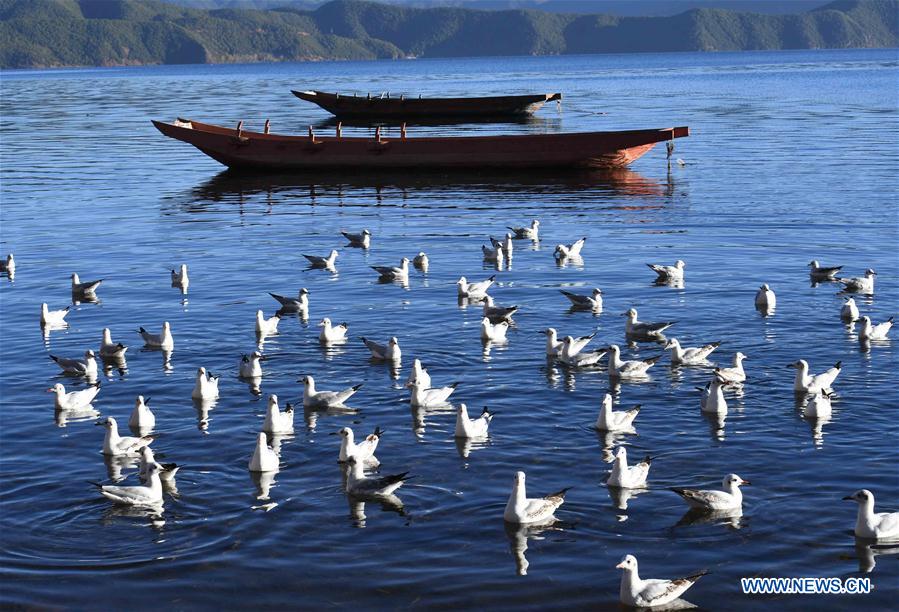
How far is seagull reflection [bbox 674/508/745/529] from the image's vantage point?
17.6m

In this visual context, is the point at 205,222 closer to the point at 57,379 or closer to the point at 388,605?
the point at 57,379

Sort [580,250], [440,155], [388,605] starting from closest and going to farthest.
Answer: [388,605] < [580,250] < [440,155]

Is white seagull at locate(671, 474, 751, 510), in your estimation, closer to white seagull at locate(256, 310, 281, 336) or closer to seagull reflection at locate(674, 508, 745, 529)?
seagull reflection at locate(674, 508, 745, 529)

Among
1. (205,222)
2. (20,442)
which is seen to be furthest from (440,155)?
(20,442)

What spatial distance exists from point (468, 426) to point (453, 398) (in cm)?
270

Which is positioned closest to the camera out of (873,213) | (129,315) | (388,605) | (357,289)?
(388,605)

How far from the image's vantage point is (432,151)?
6009 cm

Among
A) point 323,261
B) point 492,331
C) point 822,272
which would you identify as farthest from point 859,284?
point 323,261

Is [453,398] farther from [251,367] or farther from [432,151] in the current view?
[432,151]

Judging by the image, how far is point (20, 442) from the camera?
71.2 ft

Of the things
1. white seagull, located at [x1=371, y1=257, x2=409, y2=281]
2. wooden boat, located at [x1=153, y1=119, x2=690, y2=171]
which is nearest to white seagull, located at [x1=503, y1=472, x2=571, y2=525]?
white seagull, located at [x1=371, y1=257, x2=409, y2=281]

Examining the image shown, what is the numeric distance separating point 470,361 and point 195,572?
11.0 meters

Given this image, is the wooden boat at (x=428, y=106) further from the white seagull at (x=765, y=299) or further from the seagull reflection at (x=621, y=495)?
the seagull reflection at (x=621, y=495)

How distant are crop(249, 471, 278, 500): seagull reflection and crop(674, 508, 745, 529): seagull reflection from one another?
20.8 feet
